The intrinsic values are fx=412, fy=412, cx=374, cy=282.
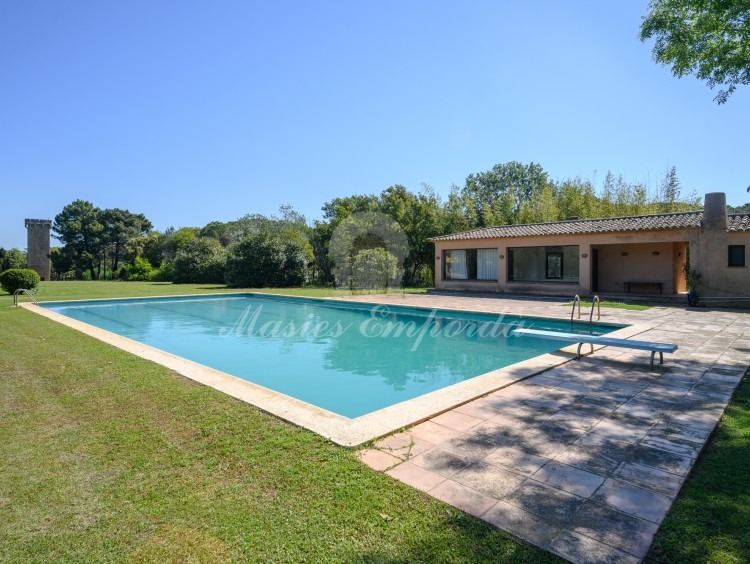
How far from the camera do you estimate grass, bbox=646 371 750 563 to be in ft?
6.73

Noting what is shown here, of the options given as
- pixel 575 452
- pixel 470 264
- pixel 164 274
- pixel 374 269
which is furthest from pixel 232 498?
pixel 164 274

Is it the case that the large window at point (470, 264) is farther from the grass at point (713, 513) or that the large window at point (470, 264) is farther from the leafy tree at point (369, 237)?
the grass at point (713, 513)

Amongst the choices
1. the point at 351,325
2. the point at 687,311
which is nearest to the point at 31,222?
the point at 351,325

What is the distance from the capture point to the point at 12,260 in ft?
136

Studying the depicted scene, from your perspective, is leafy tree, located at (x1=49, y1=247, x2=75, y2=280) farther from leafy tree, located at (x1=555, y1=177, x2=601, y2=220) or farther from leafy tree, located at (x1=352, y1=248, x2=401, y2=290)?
leafy tree, located at (x1=555, y1=177, x2=601, y2=220)

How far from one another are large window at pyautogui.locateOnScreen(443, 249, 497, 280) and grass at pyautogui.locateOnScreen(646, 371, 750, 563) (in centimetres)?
1742

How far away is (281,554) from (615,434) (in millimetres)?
2957

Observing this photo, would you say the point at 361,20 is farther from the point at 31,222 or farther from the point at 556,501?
the point at 31,222

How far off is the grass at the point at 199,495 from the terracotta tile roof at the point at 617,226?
1603 centimetres

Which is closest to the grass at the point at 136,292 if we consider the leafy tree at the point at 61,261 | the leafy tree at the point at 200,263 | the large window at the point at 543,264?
the large window at the point at 543,264

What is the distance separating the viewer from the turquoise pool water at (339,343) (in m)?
7.03

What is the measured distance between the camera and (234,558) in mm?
2029

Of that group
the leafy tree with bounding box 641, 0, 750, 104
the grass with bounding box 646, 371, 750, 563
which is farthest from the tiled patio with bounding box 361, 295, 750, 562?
the leafy tree with bounding box 641, 0, 750, 104

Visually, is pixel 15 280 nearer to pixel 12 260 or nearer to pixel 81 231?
pixel 12 260
